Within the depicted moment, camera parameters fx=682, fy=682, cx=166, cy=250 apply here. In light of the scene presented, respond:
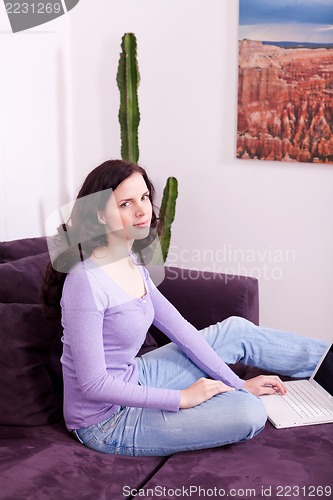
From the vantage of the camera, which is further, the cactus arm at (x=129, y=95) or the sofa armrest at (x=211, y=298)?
the cactus arm at (x=129, y=95)

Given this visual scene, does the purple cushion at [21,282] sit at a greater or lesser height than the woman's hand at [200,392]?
greater

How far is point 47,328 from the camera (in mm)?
1843

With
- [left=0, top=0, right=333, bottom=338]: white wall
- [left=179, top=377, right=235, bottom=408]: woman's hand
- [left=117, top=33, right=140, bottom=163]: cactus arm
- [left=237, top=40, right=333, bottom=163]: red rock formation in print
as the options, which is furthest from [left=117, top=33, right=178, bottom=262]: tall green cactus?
[left=179, top=377, right=235, bottom=408]: woman's hand

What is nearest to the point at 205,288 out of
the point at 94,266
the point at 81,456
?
the point at 94,266

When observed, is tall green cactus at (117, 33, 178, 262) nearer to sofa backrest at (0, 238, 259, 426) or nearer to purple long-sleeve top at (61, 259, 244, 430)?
sofa backrest at (0, 238, 259, 426)

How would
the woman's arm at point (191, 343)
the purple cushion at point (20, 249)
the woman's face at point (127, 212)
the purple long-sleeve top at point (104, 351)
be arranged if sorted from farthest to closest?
the purple cushion at point (20, 249) < the woman's arm at point (191, 343) < the woman's face at point (127, 212) < the purple long-sleeve top at point (104, 351)

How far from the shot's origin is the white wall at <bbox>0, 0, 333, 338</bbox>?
296 cm

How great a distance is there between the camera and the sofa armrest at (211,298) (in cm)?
222

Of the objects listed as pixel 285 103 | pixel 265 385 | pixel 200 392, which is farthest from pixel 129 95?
pixel 200 392

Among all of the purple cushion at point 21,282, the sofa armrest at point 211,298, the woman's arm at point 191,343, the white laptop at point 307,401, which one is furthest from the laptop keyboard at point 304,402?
the purple cushion at point 21,282

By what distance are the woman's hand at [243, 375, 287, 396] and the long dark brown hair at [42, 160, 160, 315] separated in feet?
1.89

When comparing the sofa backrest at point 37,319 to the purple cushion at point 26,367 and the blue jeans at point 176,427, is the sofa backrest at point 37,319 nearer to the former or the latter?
the purple cushion at point 26,367

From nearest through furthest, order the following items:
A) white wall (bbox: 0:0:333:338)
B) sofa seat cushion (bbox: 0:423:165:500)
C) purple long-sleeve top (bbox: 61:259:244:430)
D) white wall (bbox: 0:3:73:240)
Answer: sofa seat cushion (bbox: 0:423:165:500) < purple long-sleeve top (bbox: 61:259:244:430) < white wall (bbox: 0:3:73:240) < white wall (bbox: 0:0:333:338)

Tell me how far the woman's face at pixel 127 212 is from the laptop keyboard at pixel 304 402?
63cm
